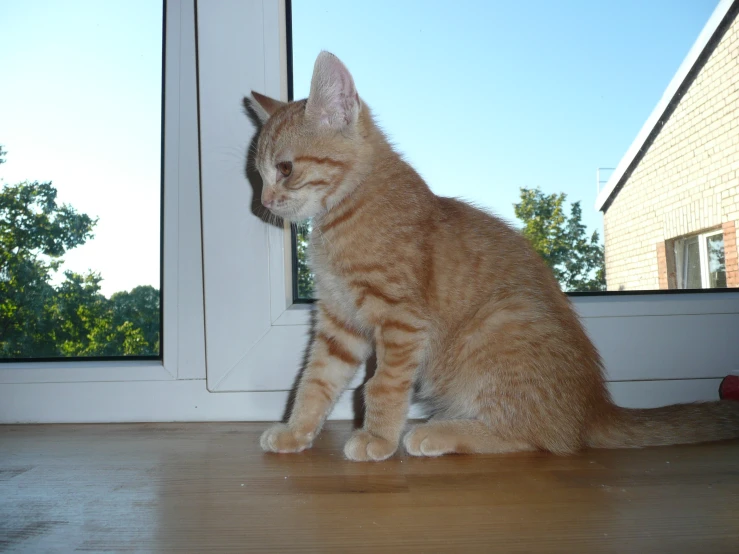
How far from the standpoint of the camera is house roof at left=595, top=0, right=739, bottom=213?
1699 millimetres

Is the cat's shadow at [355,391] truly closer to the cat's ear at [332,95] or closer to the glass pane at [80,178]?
the glass pane at [80,178]

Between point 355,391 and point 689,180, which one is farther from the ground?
point 689,180

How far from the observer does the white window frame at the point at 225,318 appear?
169 centimetres

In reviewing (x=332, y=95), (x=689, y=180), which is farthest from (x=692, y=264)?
(x=332, y=95)

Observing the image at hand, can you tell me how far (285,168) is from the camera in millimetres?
1497

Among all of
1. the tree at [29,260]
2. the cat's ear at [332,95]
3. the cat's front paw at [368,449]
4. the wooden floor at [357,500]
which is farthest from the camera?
the tree at [29,260]

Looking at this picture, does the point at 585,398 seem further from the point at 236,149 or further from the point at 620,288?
the point at 236,149

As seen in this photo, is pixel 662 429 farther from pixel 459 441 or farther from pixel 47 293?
pixel 47 293

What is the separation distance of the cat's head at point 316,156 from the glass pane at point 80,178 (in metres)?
0.46

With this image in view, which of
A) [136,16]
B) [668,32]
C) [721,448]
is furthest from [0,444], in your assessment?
[668,32]

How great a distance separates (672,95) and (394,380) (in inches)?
44.5

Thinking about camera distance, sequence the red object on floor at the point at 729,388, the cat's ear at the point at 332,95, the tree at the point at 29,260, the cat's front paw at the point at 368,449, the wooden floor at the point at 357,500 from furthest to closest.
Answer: the tree at the point at 29,260
the red object on floor at the point at 729,388
the cat's ear at the point at 332,95
the cat's front paw at the point at 368,449
the wooden floor at the point at 357,500

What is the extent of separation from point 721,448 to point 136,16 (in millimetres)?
1814

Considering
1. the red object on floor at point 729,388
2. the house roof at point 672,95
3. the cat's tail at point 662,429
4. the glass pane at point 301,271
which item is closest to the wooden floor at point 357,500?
the cat's tail at point 662,429
